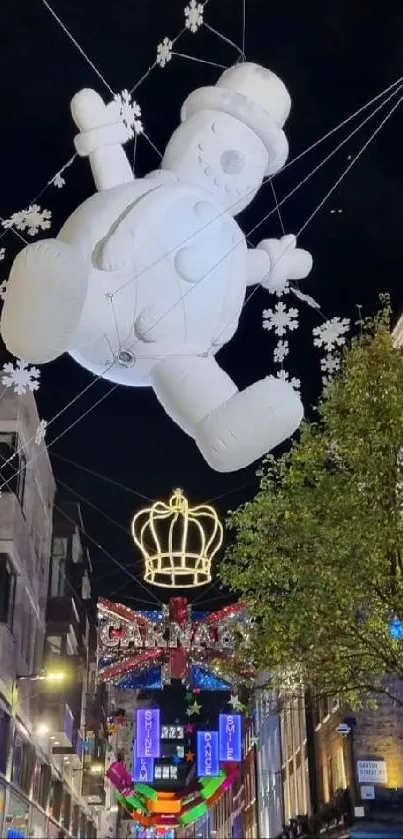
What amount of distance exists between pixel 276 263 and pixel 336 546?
6094 mm

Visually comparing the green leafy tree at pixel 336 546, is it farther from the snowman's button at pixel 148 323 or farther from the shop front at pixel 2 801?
the shop front at pixel 2 801

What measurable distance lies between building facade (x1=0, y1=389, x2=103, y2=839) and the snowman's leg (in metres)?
10.5

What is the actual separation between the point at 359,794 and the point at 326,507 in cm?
1200

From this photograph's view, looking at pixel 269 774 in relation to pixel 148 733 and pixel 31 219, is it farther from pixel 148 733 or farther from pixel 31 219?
pixel 31 219

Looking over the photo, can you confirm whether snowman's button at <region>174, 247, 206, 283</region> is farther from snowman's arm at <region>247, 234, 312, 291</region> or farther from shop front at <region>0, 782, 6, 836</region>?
shop front at <region>0, 782, 6, 836</region>

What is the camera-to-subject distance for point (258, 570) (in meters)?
13.3

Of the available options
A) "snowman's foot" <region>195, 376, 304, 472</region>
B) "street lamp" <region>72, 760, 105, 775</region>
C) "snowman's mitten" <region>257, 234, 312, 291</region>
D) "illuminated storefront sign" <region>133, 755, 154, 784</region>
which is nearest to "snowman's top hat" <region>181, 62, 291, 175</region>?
"snowman's mitten" <region>257, 234, 312, 291</region>

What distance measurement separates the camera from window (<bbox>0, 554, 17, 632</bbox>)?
20592mm

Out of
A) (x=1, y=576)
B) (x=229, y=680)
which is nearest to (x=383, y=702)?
(x=229, y=680)

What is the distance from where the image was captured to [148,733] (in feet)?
87.9

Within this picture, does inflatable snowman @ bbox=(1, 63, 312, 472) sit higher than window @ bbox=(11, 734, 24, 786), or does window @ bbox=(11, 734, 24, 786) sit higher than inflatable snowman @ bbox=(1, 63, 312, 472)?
inflatable snowman @ bbox=(1, 63, 312, 472)

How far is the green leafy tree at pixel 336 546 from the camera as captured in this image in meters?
12.2

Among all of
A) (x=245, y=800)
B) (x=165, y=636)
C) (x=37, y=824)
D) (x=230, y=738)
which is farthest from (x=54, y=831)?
(x=245, y=800)

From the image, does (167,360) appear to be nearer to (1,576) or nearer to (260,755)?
(1,576)
